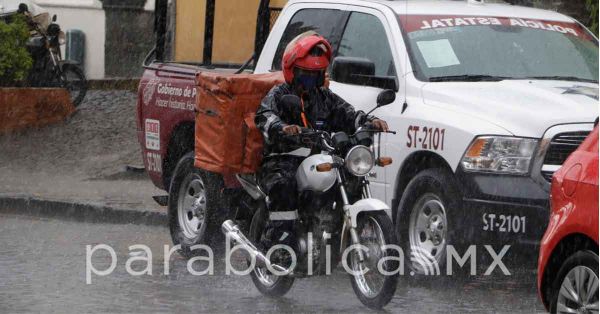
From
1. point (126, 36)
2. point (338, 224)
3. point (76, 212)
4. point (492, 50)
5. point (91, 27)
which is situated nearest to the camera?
point (338, 224)

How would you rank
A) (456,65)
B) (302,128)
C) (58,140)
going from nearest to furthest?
(302,128) → (456,65) → (58,140)

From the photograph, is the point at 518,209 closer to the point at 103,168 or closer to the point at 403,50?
the point at 403,50

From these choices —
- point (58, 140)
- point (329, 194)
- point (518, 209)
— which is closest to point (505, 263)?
point (518, 209)

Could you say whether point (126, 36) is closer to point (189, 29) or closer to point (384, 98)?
point (189, 29)

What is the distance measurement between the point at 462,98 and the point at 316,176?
1.41m

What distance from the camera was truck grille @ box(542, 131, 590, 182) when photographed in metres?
9.01

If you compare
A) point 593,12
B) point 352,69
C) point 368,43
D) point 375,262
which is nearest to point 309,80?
point 352,69

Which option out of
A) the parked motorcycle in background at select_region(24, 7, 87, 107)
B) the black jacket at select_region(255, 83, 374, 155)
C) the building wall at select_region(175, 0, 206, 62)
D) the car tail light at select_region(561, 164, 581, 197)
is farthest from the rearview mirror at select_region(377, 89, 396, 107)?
the parked motorcycle in background at select_region(24, 7, 87, 107)

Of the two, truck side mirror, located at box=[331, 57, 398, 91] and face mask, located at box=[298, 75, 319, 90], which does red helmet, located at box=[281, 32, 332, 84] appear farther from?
truck side mirror, located at box=[331, 57, 398, 91]

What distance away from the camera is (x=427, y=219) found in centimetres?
973

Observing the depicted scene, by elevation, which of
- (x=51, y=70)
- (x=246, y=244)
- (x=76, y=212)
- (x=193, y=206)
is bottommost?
(x=76, y=212)

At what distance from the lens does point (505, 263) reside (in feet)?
31.0

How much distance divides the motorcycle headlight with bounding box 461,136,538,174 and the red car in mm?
1706

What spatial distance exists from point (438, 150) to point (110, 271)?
249 centimetres
